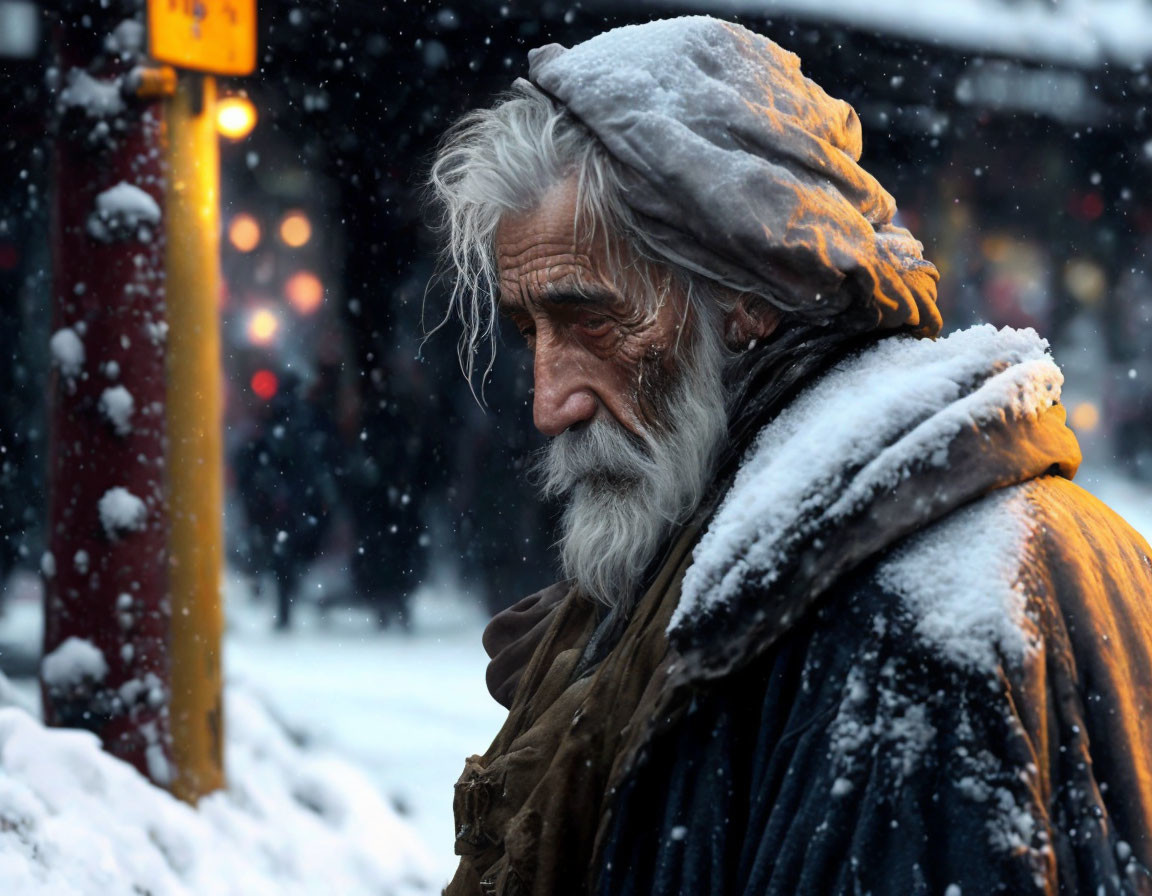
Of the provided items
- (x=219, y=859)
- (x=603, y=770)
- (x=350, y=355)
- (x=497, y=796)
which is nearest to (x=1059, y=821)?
(x=603, y=770)

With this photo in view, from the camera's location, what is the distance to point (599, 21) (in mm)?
5156

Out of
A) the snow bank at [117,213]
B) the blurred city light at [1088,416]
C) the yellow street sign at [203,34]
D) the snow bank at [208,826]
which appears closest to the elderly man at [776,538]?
the snow bank at [208,826]

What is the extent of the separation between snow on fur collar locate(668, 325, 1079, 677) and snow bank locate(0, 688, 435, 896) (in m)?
2.17

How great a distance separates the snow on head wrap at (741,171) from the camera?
4.33ft

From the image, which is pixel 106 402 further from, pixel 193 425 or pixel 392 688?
pixel 392 688

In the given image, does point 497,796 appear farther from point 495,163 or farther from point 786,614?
point 495,163

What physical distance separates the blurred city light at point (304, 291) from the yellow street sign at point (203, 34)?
1.96 m

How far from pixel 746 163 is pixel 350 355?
15.3 ft

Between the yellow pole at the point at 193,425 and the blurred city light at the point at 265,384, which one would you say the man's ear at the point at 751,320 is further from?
the blurred city light at the point at 265,384

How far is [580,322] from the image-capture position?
1526mm

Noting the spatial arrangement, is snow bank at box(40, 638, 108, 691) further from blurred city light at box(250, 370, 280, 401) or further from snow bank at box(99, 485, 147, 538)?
blurred city light at box(250, 370, 280, 401)

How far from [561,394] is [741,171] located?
1.26ft

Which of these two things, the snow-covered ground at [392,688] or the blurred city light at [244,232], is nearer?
the snow-covered ground at [392,688]

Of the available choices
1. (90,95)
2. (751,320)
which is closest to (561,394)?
(751,320)
